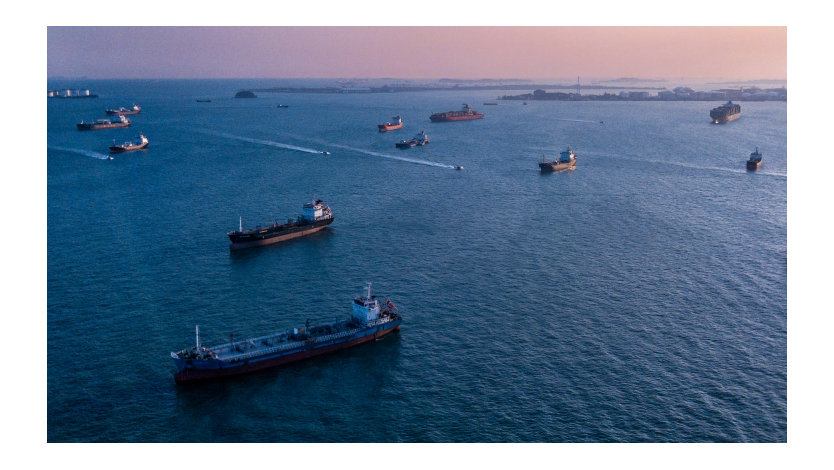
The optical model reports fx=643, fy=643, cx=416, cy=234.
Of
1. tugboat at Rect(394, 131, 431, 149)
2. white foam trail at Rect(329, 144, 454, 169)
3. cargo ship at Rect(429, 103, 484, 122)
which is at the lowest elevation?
white foam trail at Rect(329, 144, 454, 169)

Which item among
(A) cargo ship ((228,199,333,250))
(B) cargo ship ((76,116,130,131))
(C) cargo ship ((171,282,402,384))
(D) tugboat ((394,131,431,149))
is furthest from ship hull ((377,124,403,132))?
(C) cargo ship ((171,282,402,384))

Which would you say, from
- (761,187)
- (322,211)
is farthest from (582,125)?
(322,211)

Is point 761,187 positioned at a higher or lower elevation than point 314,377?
higher

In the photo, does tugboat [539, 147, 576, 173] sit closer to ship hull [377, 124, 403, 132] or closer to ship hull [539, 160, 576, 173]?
ship hull [539, 160, 576, 173]

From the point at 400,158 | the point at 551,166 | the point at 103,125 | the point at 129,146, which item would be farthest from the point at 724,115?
the point at 103,125

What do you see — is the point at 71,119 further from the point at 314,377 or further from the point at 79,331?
the point at 314,377

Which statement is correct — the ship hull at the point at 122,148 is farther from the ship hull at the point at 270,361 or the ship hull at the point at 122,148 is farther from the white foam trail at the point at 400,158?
the ship hull at the point at 270,361

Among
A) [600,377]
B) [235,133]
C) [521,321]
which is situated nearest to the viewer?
[600,377]

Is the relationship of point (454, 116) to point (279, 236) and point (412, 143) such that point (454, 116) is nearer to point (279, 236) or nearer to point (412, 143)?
point (412, 143)
